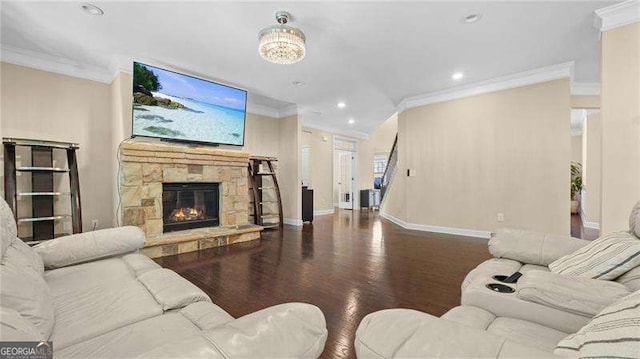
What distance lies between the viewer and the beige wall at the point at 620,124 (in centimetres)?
257

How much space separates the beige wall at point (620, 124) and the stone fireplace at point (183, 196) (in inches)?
175

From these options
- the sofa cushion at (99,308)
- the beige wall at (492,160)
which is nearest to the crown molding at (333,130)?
the beige wall at (492,160)

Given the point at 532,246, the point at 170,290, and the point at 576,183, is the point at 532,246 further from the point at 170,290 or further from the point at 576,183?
the point at 576,183

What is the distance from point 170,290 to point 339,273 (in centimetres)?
189

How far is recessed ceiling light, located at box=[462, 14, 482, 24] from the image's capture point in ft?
9.20

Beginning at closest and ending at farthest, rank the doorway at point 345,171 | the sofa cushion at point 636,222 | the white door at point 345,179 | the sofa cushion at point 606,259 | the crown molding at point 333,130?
the sofa cushion at point 606,259 → the sofa cushion at point 636,222 → the crown molding at point 333,130 → the doorway at point 345,171 → the white door at point 345,179

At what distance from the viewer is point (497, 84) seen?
4594 millimetres

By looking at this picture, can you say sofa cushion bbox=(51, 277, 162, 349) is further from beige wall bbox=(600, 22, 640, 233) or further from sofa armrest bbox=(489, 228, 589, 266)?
beige wall bbox=(600, 22, 640, 233)

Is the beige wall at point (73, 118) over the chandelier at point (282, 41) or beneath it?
beneath

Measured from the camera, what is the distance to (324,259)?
3.48 meters

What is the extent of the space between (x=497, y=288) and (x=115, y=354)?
5.10ft

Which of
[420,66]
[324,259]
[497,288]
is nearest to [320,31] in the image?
[420,66]

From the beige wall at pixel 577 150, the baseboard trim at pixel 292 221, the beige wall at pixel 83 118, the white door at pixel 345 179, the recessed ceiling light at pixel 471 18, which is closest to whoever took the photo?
the recessed ceiling light at pixel 471 18

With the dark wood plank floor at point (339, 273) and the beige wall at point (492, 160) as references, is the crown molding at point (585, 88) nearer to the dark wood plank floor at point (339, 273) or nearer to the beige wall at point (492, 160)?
the beige wall at point (492, 160)
